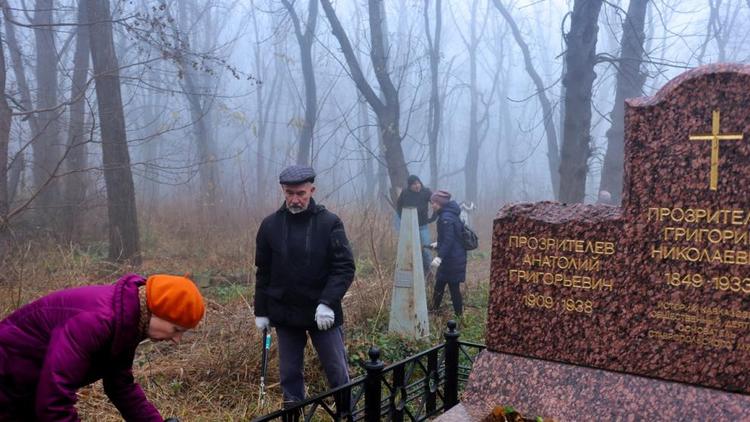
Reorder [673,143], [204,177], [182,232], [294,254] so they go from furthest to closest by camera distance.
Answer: [204,177] → [182,232] → [294,254] → [673,143]

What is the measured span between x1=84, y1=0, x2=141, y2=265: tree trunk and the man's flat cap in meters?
6.53

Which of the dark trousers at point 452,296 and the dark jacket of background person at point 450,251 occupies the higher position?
the dark jacket of background person at point 450,251

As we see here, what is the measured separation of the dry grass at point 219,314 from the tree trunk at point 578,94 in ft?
6.97

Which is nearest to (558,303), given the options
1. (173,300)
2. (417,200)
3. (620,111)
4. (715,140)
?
(715,140)

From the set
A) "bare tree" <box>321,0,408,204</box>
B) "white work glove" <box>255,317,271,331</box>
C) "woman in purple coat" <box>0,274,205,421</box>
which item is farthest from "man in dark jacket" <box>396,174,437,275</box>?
"woman in purple coat" <box>0,274,205,421</box>

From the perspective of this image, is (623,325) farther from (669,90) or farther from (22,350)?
(22,350)

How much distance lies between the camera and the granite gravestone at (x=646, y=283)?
301 centimetres

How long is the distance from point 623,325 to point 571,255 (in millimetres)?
448

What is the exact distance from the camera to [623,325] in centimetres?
328

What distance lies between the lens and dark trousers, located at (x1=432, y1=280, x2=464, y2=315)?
24.0 ft

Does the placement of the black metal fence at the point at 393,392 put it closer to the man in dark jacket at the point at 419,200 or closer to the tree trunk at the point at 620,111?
the man in dark jacket at the point at 419,200

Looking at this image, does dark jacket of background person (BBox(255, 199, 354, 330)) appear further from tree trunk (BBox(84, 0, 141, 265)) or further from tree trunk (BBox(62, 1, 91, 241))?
tree trunk (BBox(62, 1, 91, 241))

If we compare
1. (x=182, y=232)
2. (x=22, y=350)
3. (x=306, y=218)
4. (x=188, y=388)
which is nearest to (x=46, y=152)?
(x=182, y=232)

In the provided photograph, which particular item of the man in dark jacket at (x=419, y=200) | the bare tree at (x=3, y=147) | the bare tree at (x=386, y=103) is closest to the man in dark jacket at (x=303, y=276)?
the bare tree at (x=3, y=147)
